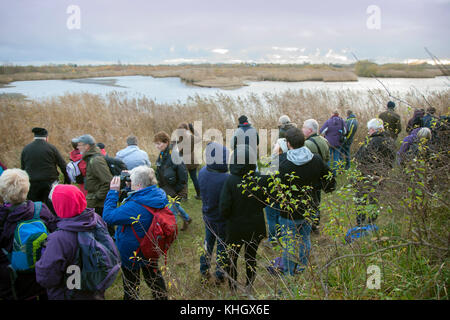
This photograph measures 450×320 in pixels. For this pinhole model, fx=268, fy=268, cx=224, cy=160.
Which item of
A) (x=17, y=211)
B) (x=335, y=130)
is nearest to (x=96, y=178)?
(x=17, y=211)

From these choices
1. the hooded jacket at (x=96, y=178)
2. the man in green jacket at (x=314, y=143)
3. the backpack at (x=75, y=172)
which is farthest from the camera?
the man in green jacket at (x=314, y=143)

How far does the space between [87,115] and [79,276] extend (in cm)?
899

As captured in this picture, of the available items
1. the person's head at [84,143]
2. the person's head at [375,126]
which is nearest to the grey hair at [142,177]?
the person's head at [84,143]

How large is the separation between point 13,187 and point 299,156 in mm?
2841

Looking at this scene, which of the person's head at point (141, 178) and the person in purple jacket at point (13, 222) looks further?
the person's head at point (141, 178)

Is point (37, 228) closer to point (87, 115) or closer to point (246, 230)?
point (246, 230)

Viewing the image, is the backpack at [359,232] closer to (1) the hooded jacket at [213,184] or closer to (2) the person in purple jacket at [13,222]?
(1) the hooded jacket at [213,184]

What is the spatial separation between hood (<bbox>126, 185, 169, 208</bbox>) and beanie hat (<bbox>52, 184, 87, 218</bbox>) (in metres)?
0.54

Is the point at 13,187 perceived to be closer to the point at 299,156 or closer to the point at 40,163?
the point at 40,163

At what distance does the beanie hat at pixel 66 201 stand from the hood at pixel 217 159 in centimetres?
152

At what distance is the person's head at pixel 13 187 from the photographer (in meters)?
2.43

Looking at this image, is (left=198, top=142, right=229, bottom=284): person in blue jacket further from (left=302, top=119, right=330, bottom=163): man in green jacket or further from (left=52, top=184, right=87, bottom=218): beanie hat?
(left=302, top=119, right=330, bottom=163): man in green jacket

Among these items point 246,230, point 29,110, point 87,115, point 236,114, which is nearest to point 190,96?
point 236,114

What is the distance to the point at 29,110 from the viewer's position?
376 inches
